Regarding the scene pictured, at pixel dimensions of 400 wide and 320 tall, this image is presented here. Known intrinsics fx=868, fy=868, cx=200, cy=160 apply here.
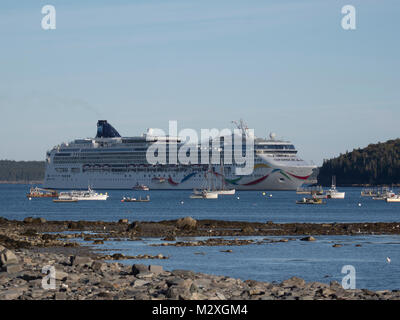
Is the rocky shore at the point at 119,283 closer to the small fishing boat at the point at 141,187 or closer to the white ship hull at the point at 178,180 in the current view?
the white ship hull at the point at 178,180

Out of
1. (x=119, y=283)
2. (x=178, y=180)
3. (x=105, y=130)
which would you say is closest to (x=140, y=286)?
(x=119, y=283)

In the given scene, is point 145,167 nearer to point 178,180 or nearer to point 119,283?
point 178,180

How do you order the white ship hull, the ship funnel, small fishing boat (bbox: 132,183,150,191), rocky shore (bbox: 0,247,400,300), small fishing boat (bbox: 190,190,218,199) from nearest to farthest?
rocky shore (bbox: 0,247,400,300)
small fishing boat (bbox: 190,190,218,199)
the white ship hull
small fishing boat (bbox: 132,183,150,191)
the ship funnel

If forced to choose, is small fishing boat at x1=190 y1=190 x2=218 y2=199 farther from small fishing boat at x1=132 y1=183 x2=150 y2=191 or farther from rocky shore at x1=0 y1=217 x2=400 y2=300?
rocky shore at x1=0 y1=217 x2=400 y2=300

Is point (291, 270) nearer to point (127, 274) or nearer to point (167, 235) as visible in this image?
point (127, 274)

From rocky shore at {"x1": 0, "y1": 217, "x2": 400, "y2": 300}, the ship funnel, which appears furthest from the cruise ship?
rocky shore at {"x1": 0, "y1": 217, "x2": 400, "y2": 300}

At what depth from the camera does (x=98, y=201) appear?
4402 inches

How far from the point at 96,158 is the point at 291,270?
5247 inches

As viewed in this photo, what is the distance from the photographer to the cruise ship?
473ft

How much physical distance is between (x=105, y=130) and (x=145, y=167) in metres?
21.3

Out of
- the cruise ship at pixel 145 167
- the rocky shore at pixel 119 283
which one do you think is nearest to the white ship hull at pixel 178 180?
the cruise ship at pixel 145 167

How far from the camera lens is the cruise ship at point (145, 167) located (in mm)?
Result: 144250

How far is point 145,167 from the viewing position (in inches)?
6166

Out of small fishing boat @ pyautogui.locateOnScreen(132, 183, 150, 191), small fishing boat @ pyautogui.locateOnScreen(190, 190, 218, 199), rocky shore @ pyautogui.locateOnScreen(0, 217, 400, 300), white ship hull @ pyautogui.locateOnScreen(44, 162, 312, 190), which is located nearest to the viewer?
rocky shore @ pyautogui.locateOnScreen(0, 217, 400, 300)
